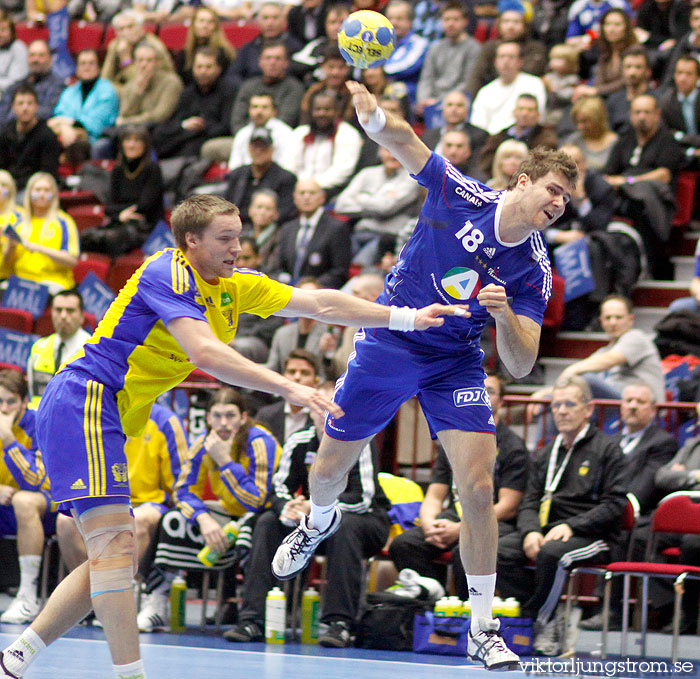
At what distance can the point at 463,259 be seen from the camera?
20.4 feet

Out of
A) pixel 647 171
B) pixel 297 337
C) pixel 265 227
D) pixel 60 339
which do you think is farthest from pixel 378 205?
pixel 60 339

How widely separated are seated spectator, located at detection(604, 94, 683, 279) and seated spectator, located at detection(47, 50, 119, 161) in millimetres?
7296

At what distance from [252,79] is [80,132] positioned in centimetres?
272

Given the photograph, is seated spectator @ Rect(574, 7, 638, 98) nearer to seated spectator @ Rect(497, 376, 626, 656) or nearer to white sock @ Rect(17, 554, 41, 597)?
seated spectator @ Rect(497, 376, 626, 656)

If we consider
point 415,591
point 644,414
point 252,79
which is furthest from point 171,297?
point 252,79

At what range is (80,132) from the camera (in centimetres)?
1622

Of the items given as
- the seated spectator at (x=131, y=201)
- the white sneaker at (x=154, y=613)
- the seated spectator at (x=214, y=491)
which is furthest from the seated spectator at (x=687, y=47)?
the white sneaker at (x=154, y=613)

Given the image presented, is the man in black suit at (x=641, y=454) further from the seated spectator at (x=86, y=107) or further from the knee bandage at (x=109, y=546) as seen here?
the seated spectator at (x=86, y=107)

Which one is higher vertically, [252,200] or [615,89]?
[615,89]

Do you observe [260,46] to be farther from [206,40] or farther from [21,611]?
[21,611]

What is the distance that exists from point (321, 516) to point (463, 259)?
180cm

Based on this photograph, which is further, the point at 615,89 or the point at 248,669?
the point at 615,89

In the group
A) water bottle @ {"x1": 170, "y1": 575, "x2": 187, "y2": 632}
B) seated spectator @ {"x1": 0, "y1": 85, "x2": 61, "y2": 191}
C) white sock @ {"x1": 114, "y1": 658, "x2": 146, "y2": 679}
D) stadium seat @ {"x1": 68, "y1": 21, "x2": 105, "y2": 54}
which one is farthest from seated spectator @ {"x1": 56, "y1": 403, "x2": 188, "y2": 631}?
stadium seat @ {"x1": 68, "y1": 21, "x2": 105, "y2": 54}

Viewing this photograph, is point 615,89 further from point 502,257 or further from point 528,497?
point 502,257
